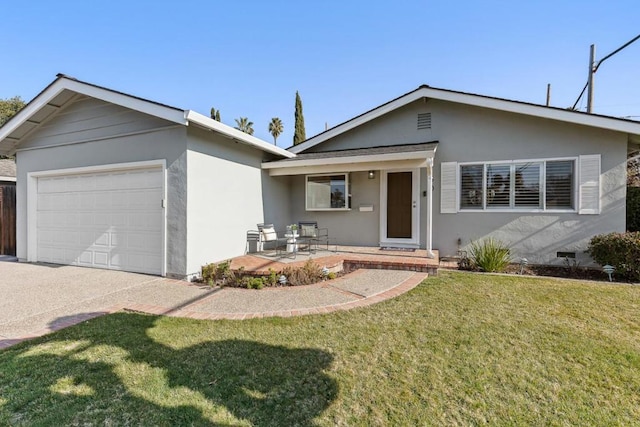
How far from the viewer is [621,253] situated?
6.53 m

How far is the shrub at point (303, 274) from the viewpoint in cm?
640

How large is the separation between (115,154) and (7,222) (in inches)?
277

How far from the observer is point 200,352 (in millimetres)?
3438

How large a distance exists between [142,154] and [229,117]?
41911mm

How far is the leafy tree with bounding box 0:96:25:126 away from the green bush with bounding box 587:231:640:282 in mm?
46028

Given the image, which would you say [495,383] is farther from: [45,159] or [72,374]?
[45,159]

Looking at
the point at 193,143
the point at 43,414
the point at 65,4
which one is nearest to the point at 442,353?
the point at 43,414

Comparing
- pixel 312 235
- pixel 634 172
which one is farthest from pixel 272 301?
pixel 634 172

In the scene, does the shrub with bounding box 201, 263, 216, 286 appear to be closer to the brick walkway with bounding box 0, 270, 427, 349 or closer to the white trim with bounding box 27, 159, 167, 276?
the brick walkway with bounding box 0, 270, 427, 349

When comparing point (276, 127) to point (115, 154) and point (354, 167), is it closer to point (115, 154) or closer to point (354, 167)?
point (354, 167)

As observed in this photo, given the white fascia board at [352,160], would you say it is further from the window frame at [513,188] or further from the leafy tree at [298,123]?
the leafy tree at [298,123]

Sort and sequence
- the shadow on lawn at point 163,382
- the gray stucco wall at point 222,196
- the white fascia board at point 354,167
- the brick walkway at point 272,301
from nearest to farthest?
the shadow on lawn at point 163,382, the brick walkway at point 272,301, the gray stucco wall at point 222,196, the white fascia board at point 354,167

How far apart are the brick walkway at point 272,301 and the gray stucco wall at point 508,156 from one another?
124 inches

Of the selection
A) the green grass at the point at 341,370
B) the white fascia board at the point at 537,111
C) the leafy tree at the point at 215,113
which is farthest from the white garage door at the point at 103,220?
the leafy tree at the point at 215,113
